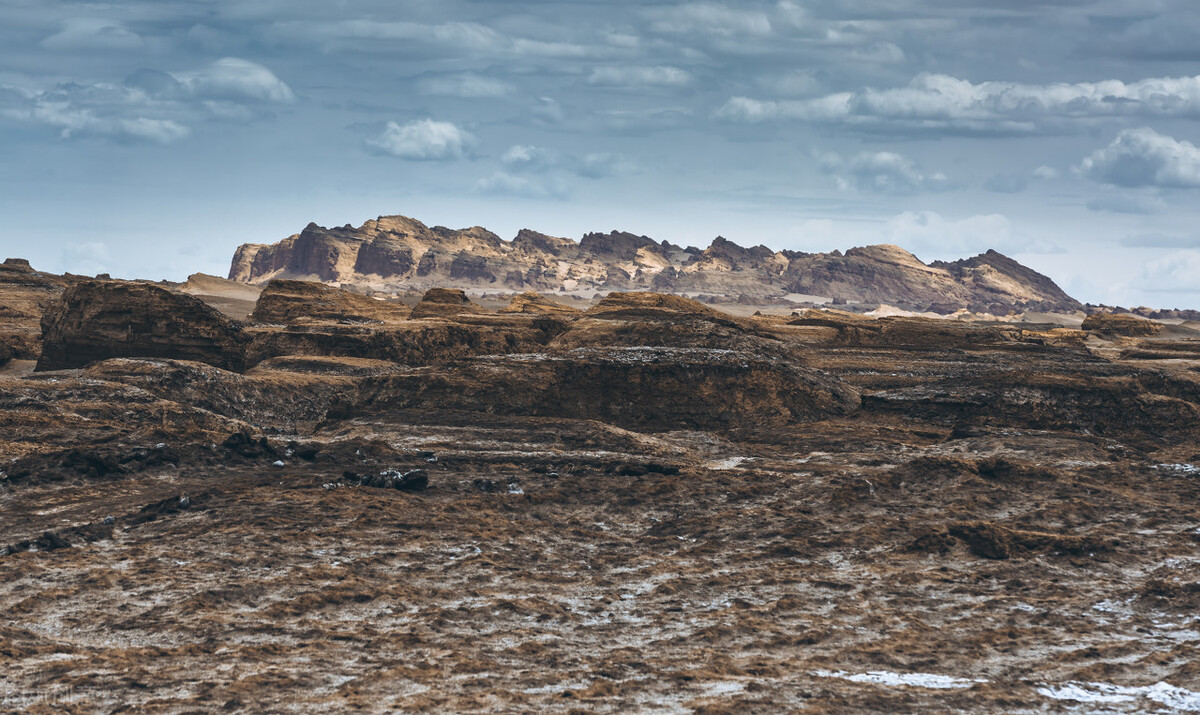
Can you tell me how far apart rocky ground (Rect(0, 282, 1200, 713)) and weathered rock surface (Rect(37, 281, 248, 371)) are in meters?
0.13

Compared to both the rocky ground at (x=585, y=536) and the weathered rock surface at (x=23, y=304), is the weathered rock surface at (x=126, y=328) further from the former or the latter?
the weathered rock surface at (x=23, y=304)

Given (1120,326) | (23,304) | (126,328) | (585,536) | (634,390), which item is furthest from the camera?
(1120,326)

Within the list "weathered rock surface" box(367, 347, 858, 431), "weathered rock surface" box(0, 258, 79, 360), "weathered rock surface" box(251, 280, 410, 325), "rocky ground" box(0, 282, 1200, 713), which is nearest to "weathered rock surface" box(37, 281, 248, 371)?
"rocky ground" box(0, 282, 1200, 713)

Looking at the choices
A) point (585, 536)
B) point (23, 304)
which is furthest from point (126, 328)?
point (23, 304)

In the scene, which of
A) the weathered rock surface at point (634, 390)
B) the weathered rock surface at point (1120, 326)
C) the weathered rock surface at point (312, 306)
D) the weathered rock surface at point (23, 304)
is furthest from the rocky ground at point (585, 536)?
the weathered rock surface at point (1120, 326)

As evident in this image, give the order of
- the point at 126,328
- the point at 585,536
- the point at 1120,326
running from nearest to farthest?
the point at 585,536, the point at 126,328, the point at 1120,326

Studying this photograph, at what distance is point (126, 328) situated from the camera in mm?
38812

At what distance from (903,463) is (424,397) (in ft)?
46.7

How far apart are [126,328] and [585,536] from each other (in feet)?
86.9

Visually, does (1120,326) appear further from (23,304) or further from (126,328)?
(126,328)

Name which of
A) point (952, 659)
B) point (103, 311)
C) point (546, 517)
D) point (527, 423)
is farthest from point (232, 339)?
point (952, 659)

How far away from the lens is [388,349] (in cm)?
4916

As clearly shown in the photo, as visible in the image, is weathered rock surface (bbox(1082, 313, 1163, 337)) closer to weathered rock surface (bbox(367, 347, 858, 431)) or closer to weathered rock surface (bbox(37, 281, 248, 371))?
weathered rock surface (bbox(367, 347, 858, 431))

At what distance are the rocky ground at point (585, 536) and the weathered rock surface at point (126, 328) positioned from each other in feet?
0.41
